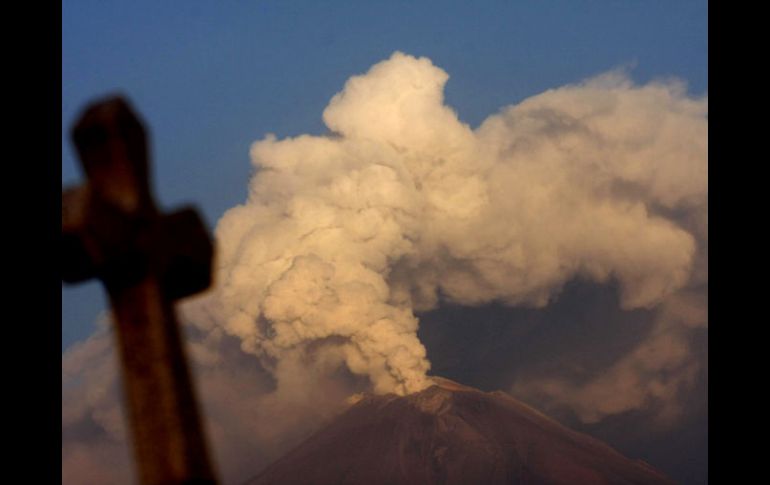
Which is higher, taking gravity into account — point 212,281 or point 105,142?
point 105,142

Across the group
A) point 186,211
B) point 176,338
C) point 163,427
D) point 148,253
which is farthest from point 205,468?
point 186,211

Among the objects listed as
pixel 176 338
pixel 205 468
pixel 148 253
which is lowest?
pixel 205 468
